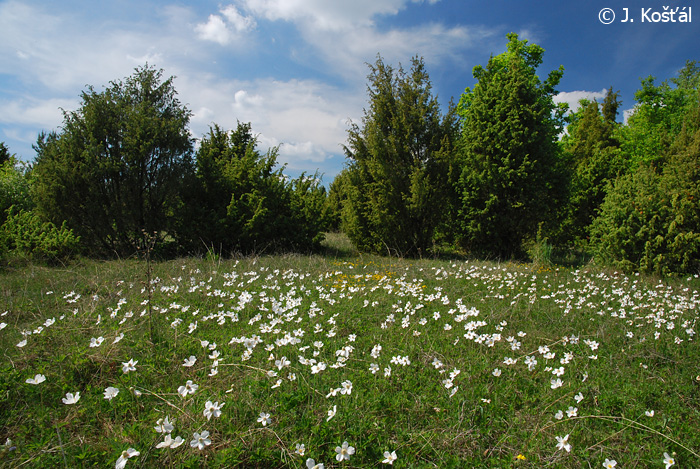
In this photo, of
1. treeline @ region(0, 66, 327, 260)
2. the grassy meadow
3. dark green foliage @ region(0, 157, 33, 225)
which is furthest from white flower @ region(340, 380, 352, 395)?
dark green foliage @ region(0, 157, 33, 225)

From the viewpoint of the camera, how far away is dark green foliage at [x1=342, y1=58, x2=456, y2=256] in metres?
9.21

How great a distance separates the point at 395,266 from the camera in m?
6.91

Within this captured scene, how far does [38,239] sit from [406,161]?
843cm

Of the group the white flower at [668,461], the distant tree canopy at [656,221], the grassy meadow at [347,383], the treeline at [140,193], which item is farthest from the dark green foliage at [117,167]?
the distant tree canopy at [656,221]

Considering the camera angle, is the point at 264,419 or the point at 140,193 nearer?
the point at 264,419

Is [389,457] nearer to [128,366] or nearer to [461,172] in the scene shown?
[128,366]

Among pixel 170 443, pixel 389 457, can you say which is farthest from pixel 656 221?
pixel 170 443

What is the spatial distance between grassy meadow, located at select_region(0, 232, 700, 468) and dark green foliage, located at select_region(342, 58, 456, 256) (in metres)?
4.90

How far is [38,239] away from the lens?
273 inches

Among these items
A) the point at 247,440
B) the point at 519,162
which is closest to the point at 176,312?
the point at 247,440

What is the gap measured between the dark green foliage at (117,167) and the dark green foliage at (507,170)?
7.32 meters

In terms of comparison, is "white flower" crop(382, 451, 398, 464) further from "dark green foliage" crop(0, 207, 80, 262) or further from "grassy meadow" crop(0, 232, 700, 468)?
"dark green foliage" crop(0, 207, 80, 262)

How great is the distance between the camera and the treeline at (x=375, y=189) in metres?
6.91

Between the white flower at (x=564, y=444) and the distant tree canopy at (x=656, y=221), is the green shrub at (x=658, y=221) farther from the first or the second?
the white flower at (x=564, y=444)
